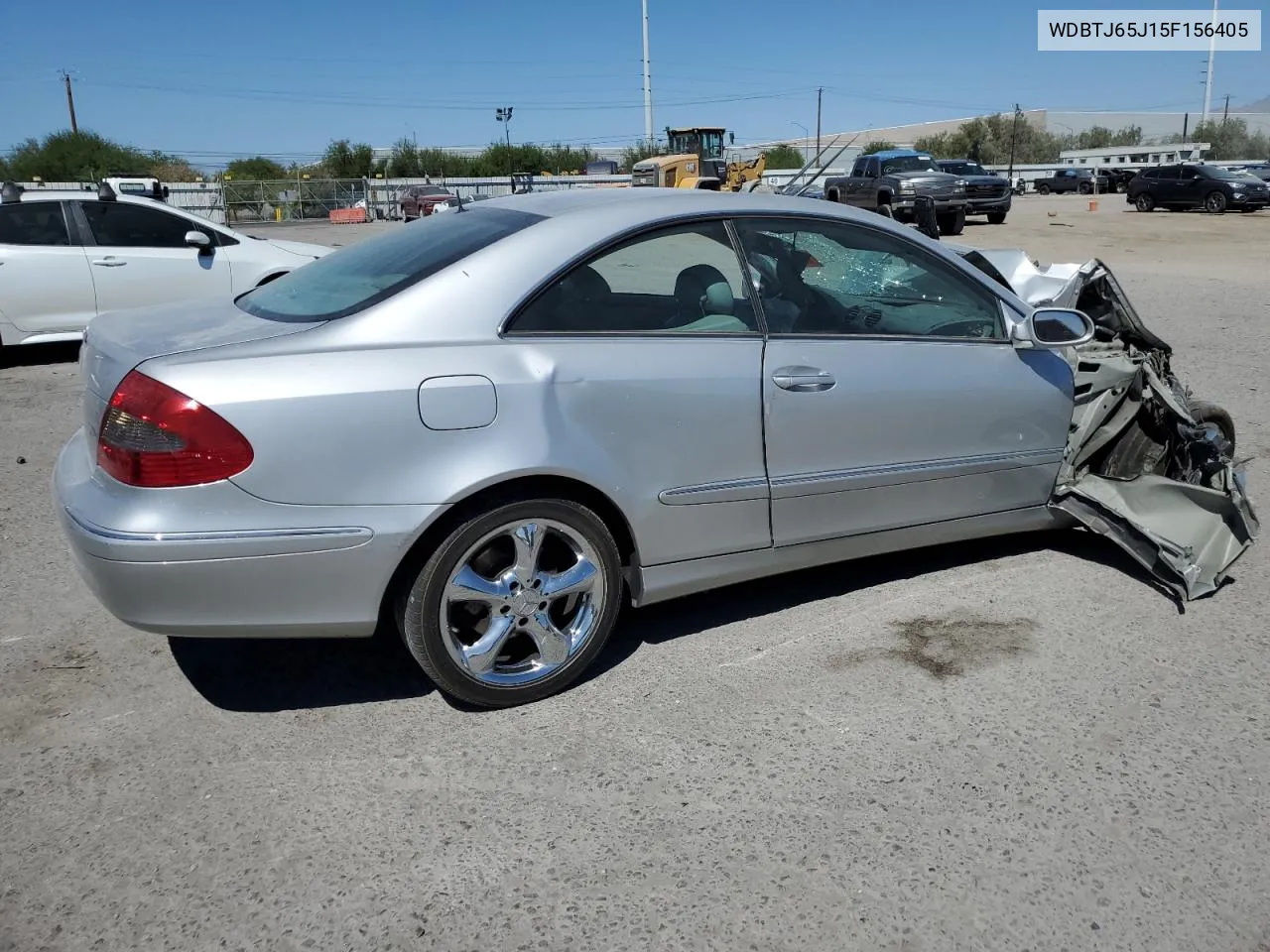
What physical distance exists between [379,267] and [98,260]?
6.74m

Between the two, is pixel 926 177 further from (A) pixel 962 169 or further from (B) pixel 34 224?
(B) pixel 34 224

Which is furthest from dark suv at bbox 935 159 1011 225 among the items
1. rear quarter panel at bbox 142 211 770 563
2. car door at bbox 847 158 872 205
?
rear quarter panel at bbox 142 211 770 563

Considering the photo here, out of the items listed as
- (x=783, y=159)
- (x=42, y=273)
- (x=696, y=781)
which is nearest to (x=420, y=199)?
(x=42, y=273)

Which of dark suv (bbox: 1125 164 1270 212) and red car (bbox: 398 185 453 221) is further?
red car (bbox: 398 185 453 221)

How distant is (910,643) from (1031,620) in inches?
21.2

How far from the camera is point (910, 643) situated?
3766 mm

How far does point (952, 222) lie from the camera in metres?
23.8

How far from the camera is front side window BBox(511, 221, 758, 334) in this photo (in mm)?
3299

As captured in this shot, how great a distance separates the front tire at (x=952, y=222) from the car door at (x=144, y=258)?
18132 millimetres

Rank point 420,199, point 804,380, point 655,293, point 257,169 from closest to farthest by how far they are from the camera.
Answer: point 804,380
point 655,293
point 420,199
point 257,169

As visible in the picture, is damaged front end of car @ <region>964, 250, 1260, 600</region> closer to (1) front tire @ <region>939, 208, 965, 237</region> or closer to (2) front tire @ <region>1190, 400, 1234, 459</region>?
(2) front tire @ <region>1190, 400, 1234, 459</region>

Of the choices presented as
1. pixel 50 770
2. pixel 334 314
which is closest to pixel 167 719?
pixel 50 770

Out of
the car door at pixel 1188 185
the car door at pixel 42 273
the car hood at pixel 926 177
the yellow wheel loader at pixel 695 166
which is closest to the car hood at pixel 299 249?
the car door at pixel 42 273

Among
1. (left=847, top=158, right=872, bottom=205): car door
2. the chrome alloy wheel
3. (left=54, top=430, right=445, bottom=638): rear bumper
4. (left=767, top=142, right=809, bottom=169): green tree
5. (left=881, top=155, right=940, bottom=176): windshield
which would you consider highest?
(left=767, top=142, right=809, bottom=169): green tree
